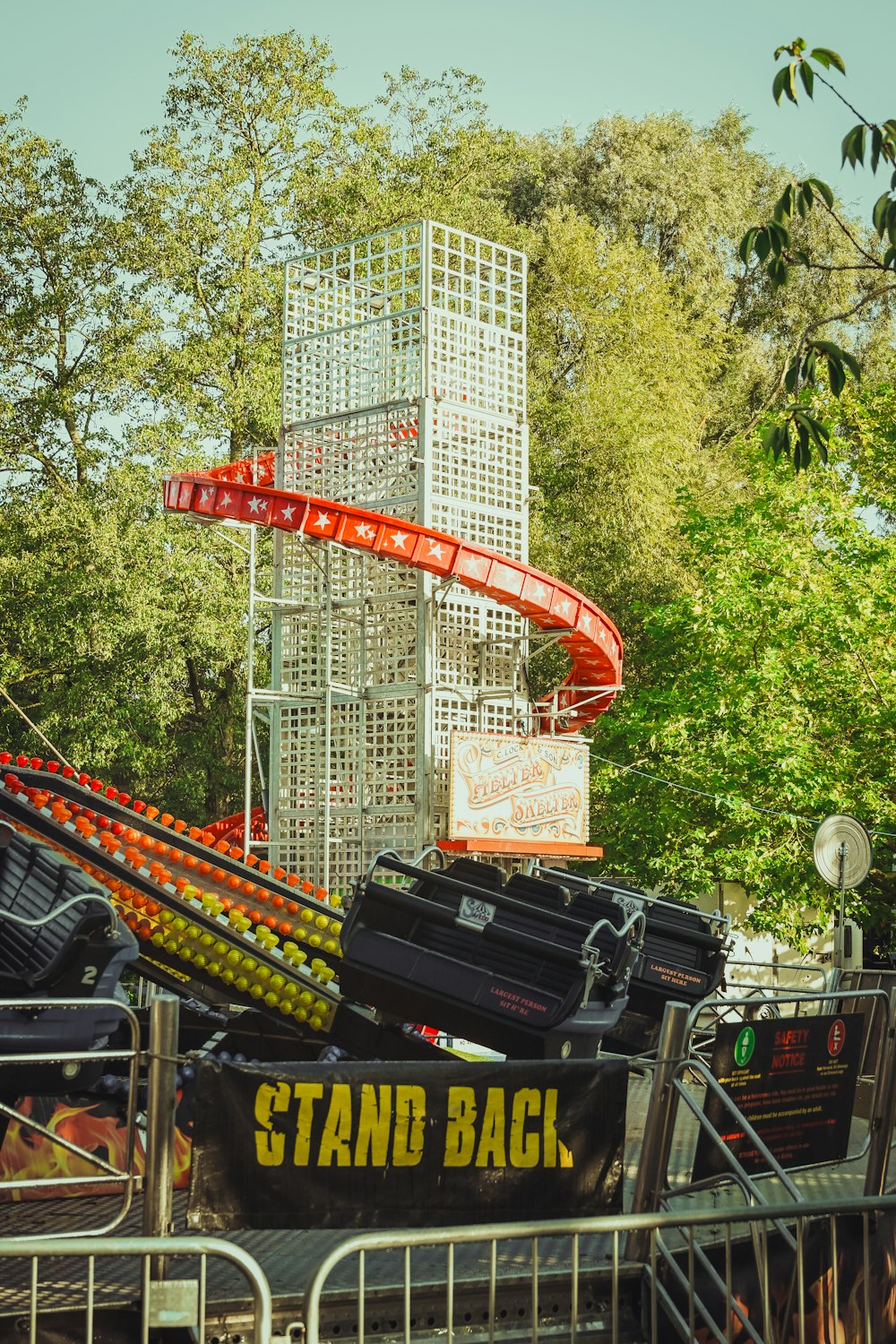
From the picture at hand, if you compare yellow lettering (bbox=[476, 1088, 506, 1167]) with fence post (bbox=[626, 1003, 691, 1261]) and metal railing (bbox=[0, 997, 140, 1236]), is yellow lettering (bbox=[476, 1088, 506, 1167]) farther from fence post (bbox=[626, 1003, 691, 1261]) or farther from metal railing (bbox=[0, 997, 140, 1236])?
metal railing (bbox=[0, 997, 140, 1236])

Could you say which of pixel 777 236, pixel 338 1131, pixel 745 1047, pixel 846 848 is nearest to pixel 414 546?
pixel 846 848


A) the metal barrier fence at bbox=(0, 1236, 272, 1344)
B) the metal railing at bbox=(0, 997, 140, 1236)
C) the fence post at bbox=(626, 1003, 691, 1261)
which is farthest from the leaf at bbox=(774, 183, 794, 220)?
the metal barrier fence at bbox=(0, 1236, 272, 1344)

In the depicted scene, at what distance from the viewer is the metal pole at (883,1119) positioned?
7.58 m

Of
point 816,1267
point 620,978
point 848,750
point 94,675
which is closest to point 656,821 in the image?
point 848,750

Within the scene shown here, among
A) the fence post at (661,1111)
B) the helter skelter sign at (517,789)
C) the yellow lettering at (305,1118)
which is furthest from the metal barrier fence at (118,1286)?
the helter skelter sign at (517,789)

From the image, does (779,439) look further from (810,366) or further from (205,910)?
(205,910)

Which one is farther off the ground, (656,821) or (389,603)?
(389,603)

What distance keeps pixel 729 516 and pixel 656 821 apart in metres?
6.28

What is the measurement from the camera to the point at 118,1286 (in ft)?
19.8

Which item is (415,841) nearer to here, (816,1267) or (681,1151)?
(681,1151)

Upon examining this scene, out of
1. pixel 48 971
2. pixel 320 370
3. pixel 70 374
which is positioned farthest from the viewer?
pixel 70 374

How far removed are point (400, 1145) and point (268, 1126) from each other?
571mm

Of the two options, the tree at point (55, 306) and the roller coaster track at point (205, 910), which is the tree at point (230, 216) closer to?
the tree at point (55, 306)

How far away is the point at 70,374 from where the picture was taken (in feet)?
113
